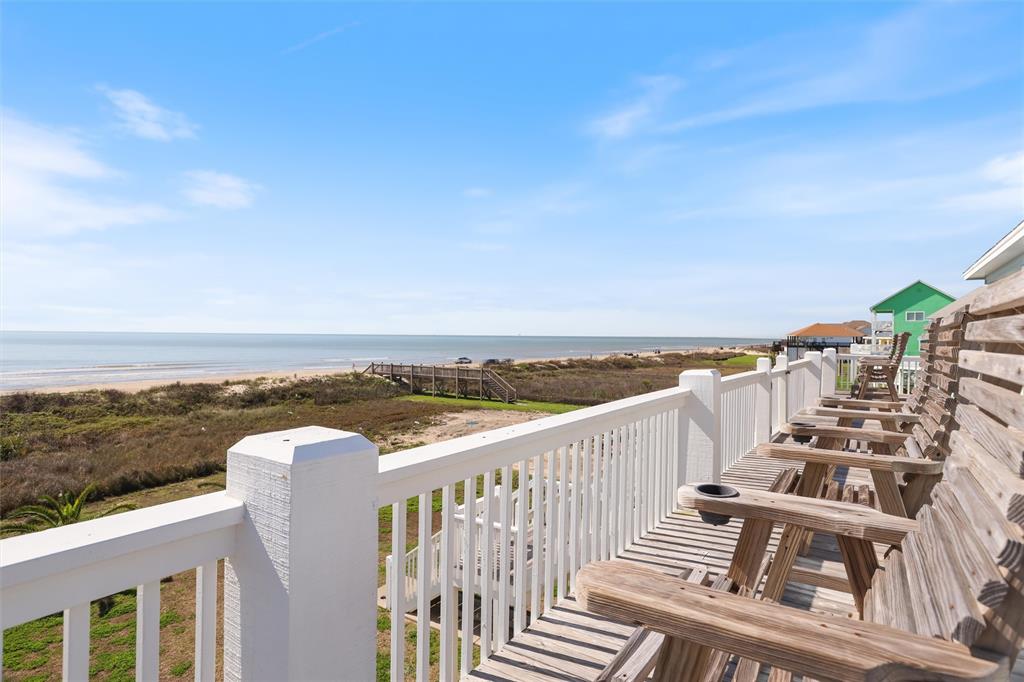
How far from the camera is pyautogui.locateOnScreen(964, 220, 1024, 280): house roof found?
794 cm

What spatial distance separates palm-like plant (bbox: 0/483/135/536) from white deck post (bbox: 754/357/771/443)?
8802 mm

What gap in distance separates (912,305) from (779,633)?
30.1 m

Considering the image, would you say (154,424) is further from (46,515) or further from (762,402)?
(762,402)

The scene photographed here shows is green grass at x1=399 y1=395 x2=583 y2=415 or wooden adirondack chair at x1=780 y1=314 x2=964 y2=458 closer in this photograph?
wooden adirondack chair at x1=780 y1=314 x2=964 y2=458

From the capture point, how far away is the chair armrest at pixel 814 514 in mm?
1449

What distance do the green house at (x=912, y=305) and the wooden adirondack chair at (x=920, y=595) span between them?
89.8 feet

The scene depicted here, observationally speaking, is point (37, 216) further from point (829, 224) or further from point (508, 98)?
point (829, 224)

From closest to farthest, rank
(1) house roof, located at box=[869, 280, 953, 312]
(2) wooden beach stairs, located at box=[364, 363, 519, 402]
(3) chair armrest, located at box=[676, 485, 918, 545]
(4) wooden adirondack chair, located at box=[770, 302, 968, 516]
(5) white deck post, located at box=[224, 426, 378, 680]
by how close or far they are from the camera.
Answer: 1. (5) white deck post, located at box=[224, 426, 378, 680]
2. (3) chair armrest, located at box=[676, 485, 918, 545]
3. (4) wooden adirondack chair, located at box=[770, 302, 968, 516]
4. (1) house roof, located at box=[869, 280, 953, 312]
5. (2) wooden beach stairs, located at box=[364, 363, 519, 402]

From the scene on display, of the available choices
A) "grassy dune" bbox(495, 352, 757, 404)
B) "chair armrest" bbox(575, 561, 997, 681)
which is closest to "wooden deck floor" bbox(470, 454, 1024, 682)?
"chair armrest" bbox(575, 561, 997, 681)

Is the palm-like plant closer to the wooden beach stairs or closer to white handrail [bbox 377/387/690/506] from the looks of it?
white handrail [bbox 377/387/690/506]

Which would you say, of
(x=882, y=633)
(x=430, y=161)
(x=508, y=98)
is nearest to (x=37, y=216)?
(x=430, y=161)

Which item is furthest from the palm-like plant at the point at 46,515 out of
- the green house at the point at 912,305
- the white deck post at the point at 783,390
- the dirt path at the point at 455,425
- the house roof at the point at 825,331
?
the house roof at the point at 825,331

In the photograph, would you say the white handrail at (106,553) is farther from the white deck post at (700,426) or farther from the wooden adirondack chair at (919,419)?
the white deck post at (700,426)

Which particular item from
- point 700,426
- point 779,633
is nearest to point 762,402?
point 700,426
